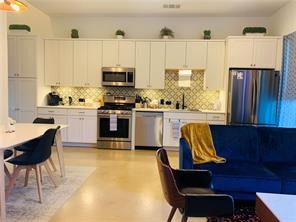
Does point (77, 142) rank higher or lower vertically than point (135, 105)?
lower

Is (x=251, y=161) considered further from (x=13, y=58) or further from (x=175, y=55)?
(x=13, y=58)

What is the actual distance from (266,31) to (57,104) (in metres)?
4.94

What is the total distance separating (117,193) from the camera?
366 centimetres

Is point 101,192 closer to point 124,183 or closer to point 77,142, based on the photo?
point 124,183

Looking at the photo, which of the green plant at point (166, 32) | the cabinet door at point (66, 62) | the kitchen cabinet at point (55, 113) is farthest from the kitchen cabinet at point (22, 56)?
the green plant at point (166, 32)

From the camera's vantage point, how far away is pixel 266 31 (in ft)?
19.5

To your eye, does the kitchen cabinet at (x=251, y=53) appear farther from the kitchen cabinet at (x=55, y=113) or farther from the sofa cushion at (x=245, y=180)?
the kitchen cabinet at (x=55, y=113)

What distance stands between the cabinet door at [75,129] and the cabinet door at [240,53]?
347 cm

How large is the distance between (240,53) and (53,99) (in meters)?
4.23

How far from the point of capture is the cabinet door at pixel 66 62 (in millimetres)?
6250

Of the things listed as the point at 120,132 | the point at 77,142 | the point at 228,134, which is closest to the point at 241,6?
the point at 228,134

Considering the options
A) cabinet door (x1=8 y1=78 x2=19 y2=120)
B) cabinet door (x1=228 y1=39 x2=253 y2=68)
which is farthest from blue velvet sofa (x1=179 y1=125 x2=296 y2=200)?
cabinet door (x1=8 y1=78 x2=19 y2=120)

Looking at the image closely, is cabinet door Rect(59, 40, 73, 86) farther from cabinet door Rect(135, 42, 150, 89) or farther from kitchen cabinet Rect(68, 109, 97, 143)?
cabinet door Rect(135, 42, 150, 89)

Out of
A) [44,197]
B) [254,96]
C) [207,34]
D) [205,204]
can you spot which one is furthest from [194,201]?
[207,34]
